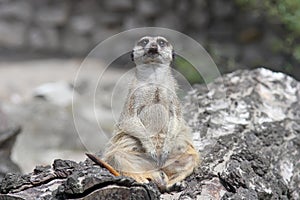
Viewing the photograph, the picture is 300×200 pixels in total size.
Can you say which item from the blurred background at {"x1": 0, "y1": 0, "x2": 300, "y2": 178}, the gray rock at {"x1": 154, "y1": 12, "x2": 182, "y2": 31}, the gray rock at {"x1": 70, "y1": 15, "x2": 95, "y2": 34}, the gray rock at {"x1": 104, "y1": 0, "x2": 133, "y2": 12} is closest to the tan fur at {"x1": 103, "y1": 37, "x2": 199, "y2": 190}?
the blurred background at {"x1": 0, "y1": 0, "x2": 300, "y2": 178}

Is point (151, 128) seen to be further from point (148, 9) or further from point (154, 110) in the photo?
point (148, 9)

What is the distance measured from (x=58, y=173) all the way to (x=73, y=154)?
274 cm

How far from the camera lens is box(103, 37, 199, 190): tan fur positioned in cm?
223

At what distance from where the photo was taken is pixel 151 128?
2.26 m

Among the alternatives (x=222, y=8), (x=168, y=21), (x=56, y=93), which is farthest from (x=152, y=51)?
(x=168, y=21)

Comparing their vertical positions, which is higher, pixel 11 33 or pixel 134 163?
pixel 11 33

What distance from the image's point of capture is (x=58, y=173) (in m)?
2.29

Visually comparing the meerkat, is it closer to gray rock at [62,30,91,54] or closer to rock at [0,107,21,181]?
rock at [0,107,21,181]

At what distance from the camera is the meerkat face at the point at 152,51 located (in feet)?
7.02

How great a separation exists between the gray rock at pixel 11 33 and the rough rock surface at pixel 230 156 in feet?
14.1

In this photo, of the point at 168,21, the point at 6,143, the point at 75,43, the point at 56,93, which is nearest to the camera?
the point at 6,143

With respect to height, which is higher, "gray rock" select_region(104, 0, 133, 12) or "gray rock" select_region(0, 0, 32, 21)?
"gray rock" select_region(0, 0, 32, 21)

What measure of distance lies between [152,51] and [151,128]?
253 millimetres

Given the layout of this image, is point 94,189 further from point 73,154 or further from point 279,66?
point 279,66
